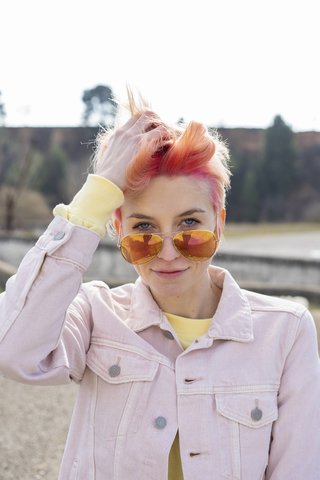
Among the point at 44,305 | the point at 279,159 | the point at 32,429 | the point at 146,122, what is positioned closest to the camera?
the point at 44,305

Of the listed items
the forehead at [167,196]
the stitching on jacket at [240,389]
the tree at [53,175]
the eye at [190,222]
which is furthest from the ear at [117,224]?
the tree at [53,175]

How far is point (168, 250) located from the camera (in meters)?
1.68

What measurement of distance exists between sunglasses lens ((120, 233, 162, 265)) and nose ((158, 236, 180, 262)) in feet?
0.07

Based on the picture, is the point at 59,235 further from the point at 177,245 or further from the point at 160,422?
the point at 160,422

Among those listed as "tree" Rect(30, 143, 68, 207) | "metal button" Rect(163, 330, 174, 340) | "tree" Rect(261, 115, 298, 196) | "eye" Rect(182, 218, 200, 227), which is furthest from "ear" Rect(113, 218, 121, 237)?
"tree" Rect(261, 115, 298, 196)

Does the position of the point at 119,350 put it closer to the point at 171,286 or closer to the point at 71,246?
the point at 171,286

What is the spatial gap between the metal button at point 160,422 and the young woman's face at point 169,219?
0.44 metres

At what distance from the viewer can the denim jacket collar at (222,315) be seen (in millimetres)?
1676

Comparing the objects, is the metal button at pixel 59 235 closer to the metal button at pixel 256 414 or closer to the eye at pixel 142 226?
the eye at pixel 142 226

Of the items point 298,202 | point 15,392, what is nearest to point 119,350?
point 15,392

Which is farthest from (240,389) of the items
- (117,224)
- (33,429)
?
(33,429)

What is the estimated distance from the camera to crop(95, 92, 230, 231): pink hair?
5.30ft

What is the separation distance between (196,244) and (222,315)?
304 millimetres

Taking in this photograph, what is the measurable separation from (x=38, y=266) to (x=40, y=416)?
10.7 feet
